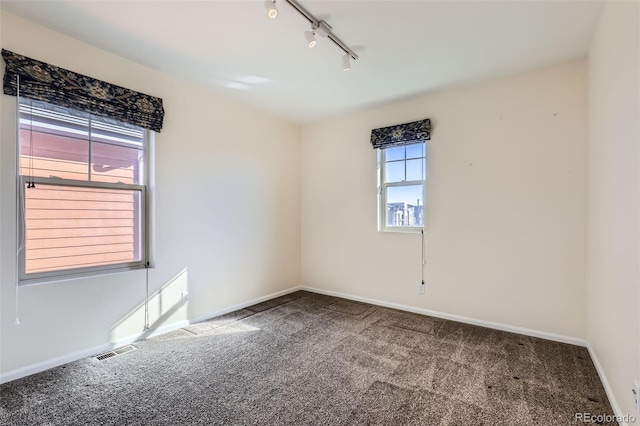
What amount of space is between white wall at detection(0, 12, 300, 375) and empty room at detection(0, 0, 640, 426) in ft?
0.07

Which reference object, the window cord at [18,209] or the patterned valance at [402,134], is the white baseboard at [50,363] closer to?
the window cord at [18,209]

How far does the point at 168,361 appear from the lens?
8.01 feet

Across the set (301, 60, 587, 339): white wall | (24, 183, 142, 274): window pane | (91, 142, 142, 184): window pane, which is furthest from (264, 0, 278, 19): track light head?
(301, 60, 587, 339): white wall

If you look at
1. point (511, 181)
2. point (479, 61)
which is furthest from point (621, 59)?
point (511, 181)

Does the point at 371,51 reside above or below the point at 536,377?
above

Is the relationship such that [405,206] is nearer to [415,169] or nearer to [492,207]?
[415,169]

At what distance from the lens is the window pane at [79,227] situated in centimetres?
231

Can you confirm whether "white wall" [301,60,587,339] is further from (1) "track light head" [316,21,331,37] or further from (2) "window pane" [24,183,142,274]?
(2) "window pane" [24,183,142,274]

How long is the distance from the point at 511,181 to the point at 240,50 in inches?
115

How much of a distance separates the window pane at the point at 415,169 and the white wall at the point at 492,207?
12 centimetres

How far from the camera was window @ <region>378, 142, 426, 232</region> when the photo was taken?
144 inches

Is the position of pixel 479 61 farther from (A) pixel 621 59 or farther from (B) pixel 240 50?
(B) pixel 240 50

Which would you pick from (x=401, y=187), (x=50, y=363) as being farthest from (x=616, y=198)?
(x=50, y=363)

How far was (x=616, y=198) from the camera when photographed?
181cm
